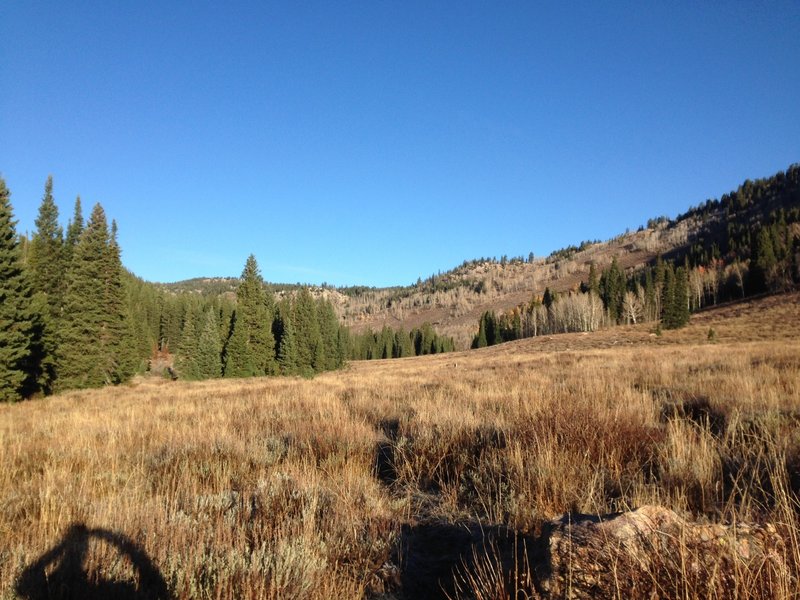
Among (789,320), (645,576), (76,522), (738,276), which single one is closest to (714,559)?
(645,576)

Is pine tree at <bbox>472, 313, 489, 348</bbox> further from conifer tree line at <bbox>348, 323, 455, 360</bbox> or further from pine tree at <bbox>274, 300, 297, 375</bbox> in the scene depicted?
pine tree at <bbox>274, 300, 297, 375</bbox>

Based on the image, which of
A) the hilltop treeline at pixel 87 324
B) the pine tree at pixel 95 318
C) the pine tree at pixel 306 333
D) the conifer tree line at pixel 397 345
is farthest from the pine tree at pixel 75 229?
the conifer tree line at pixel 397 345

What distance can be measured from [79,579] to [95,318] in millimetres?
34323

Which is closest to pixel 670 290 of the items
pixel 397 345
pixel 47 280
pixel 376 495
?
pixel 376 495

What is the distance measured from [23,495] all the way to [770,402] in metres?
9.30

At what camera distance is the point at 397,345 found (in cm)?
10606

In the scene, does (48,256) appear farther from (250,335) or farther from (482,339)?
(482,339)

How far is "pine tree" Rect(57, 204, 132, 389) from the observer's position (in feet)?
92.7

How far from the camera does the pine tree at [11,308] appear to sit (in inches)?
789

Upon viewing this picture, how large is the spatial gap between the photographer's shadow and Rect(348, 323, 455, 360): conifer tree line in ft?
323

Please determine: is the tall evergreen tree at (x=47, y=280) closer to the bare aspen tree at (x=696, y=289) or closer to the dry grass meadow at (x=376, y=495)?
the dry grass meadow at (x=376, y=495)

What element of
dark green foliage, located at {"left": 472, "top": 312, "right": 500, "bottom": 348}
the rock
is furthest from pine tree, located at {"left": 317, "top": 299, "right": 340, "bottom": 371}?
the rock

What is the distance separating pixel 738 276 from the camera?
78.5m

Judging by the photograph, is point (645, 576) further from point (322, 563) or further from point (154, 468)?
point (154, 468)
